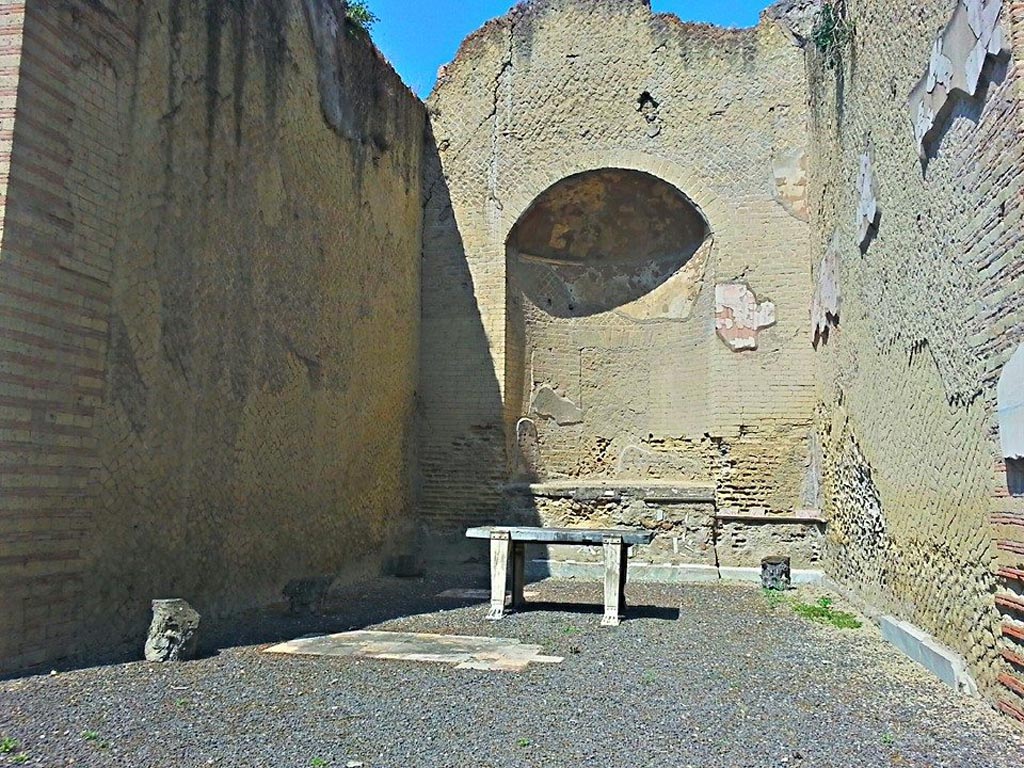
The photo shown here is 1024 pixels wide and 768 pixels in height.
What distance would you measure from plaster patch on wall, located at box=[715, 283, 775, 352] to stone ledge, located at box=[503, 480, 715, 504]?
1.79 metres

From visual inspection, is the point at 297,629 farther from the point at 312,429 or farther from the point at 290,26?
the point at 290,26

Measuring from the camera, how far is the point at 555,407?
12055 millimetres

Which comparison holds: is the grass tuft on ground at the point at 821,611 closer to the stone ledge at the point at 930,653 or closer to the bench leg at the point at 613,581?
the stone ledge at the point at 930,653

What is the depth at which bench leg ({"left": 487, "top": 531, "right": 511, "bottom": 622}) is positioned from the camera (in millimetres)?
7422

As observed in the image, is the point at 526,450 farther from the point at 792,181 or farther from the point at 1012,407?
the point at 1012,407

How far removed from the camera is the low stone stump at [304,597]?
7.32 m

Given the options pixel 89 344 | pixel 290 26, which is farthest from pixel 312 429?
pixel 290 26

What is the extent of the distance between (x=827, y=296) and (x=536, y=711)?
655 centimetres

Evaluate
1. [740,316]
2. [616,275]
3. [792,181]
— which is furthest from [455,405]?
[792,181]

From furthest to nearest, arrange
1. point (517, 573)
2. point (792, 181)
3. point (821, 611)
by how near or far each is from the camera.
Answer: point (792, 181)
point (517, 573)
point (821, 611)

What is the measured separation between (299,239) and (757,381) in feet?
18.5

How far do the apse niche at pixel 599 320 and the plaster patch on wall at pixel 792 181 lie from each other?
106cm

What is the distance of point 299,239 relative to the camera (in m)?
8.40

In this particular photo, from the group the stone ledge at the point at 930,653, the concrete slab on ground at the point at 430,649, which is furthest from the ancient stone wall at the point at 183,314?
the stone ledge at the point at 930,653
